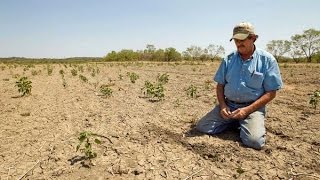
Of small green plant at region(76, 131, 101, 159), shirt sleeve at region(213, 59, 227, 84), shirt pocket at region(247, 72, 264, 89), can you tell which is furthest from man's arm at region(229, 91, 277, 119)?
small green plant at region(76, 131, 101, 159)

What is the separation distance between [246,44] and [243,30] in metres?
0.20

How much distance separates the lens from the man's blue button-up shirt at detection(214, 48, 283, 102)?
144 inches

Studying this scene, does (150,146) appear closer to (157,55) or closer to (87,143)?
(87,143)

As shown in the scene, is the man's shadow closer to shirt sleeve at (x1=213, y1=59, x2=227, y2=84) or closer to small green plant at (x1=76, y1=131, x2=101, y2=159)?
shirt sleeve at (x1=213, y1=59, x2=227, y2=84)

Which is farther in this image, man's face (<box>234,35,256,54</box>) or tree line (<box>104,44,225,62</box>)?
tree line (<box>104,44,225,62</box>)

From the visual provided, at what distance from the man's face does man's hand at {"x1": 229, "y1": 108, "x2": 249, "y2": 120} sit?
708 mm

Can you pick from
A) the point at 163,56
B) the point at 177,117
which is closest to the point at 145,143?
the point at 177,117

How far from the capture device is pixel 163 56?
224 ft

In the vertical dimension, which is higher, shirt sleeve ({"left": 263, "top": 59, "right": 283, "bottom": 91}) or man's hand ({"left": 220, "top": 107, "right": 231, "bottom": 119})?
shirt sleeve ({"left": 263, "top": 59, "right": 283, "bottom": 91})

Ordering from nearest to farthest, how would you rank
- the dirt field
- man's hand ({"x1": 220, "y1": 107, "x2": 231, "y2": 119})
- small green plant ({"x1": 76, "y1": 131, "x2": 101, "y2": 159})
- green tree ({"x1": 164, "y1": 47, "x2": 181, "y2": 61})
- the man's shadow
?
the dirt field < small green plant ({"x1": 76, "y1": 131, "x2": 101, "y2": 159}) < man's hand ({"x1": 220, "y1": 107, "x2": 231, "y2": 119}) < the man's shadow < green tree ({"x1": 164, "y1": 47, "x2": 181, "y2": 61})

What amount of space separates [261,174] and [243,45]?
1.52 meters

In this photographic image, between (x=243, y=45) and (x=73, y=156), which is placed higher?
(x=243, y=45)

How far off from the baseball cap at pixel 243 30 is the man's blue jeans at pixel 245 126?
89 cm

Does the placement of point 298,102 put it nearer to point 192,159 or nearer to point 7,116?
point 192,159
